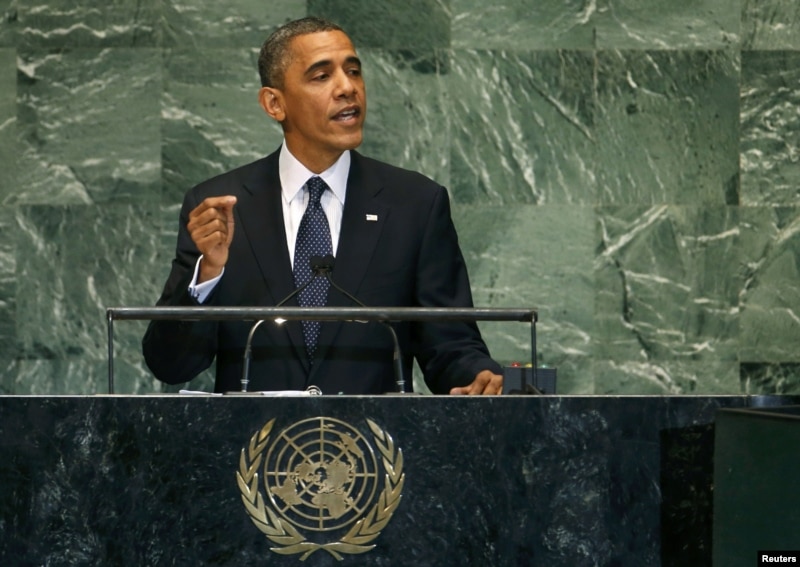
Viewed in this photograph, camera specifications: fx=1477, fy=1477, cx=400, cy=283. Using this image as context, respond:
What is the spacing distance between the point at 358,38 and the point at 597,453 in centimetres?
334

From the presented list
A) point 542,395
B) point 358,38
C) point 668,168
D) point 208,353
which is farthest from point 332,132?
point 668,168

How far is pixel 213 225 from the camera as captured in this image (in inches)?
128

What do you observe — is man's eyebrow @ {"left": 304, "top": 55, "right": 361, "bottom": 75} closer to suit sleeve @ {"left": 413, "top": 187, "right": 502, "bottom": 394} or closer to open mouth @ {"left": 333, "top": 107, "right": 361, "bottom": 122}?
open mouth @ {"left": 333, "top": 107, "right": 361, "bottom": 122}

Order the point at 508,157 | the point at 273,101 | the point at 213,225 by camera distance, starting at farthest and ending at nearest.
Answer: the point at 508,157
the point at 273,101
the point at 213,225

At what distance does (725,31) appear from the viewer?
5773mm

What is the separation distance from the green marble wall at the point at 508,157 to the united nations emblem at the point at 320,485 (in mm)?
3108

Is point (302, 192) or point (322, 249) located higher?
point (302, 192)

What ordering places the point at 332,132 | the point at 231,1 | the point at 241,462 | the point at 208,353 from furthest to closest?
the point at 231,1
the point at 332,132
the point at 208,353
the point at 241,462

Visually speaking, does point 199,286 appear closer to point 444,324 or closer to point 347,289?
point 347,289

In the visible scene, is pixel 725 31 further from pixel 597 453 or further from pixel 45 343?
pixel 597 453

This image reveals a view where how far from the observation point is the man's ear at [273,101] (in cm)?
411

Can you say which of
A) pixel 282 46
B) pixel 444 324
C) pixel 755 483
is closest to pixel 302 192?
pixel 282 46

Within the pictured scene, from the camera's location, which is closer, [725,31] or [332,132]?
[332,132]

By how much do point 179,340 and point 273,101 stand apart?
86cm
